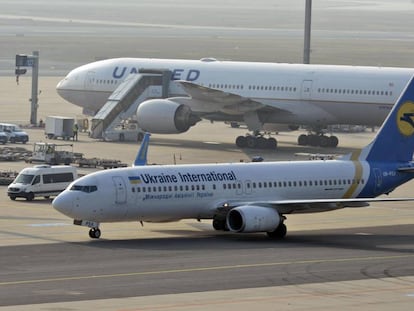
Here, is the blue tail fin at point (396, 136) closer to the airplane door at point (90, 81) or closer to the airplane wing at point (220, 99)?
the airplane wing at point (220, 99)

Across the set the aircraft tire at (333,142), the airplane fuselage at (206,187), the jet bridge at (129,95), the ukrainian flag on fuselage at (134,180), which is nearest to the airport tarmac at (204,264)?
the airplane fuselage at (206,187)

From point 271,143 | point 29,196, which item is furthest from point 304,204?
point 271,143

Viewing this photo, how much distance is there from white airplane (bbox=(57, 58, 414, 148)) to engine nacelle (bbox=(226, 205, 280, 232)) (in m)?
37.3

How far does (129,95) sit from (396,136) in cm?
3972

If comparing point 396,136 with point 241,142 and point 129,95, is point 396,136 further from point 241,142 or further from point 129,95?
point 129,95

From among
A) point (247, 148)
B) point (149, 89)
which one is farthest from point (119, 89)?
point (247, 148)

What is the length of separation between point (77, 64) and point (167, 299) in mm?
155211

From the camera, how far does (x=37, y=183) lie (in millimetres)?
71188

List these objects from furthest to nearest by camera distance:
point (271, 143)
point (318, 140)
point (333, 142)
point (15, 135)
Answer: point (318, 140) → point (333, 142) → point (15, 135) → point (271, 143)

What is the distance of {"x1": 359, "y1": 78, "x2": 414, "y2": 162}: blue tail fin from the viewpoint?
64.1 meters

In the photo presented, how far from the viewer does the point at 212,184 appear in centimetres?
5856

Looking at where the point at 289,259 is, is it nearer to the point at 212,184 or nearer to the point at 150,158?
the point at 212,184

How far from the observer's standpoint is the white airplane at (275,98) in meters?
94.8

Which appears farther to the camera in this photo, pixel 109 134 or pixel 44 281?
pixel 109 134
